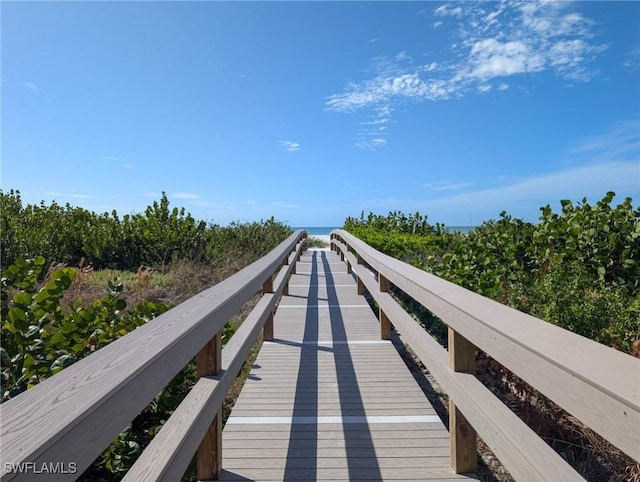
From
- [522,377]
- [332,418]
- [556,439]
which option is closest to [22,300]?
[332,418]

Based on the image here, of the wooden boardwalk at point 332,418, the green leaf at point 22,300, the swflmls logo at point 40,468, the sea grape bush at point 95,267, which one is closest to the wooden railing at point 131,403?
the swflmls logo at point 40,468

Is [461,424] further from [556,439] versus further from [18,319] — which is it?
[18,319]

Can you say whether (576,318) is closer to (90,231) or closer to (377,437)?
(377,437)

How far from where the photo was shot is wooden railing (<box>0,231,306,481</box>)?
29.0 inches

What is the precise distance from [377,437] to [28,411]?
87.7 inches

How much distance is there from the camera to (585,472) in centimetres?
243

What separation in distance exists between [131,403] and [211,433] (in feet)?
3.81

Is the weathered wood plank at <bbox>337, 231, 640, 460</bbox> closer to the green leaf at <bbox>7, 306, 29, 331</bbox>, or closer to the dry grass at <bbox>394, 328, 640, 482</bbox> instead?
the dry grass at <bbox>394, 328, 640, 482</bbox>

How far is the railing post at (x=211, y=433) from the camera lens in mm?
1996

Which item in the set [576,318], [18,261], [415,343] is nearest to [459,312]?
[415,343]

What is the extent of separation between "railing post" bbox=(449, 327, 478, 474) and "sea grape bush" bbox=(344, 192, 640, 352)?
56.2 inches

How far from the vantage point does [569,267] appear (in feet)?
14.3

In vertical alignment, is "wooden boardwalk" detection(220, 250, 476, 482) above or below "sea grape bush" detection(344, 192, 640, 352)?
below

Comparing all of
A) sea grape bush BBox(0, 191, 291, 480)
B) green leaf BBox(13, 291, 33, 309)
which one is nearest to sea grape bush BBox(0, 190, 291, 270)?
sea grape bush BBox(0, 191, 291, 480)
